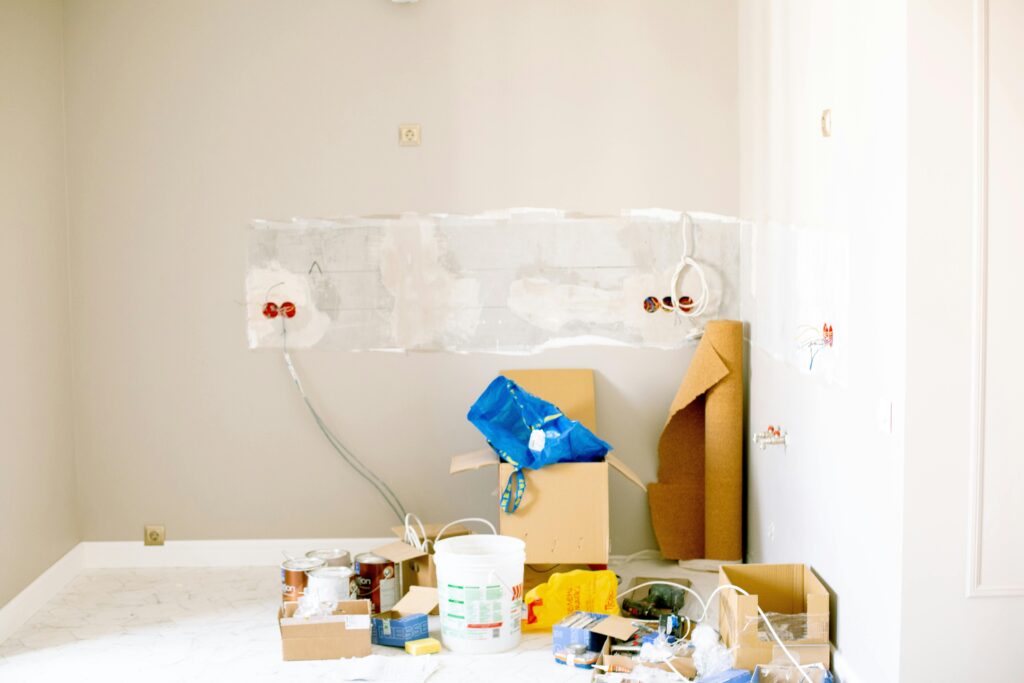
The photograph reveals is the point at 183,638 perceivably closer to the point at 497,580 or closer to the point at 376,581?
the point at 376,581

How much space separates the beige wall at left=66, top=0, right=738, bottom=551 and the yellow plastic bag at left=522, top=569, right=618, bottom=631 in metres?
0.77

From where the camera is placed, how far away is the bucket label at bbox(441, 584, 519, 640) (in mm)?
3205

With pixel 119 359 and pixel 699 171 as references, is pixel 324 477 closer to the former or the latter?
pixel 119 359

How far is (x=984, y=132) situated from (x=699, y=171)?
1.83m

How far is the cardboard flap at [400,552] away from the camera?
11.9ft

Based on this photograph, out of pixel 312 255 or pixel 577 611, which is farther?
pixel 312 255

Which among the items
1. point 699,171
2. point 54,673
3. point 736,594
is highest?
point 699,171

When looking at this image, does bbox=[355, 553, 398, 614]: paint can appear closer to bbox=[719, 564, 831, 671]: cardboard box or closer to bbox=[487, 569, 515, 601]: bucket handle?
bbox=[487, 569, 515, 601]: bucket handle

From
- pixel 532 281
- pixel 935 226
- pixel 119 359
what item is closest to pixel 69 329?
pixel 119 359

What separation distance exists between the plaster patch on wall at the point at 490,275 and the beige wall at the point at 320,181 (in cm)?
7

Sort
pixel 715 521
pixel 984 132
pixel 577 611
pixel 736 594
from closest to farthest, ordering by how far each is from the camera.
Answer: pixel 984 132 → pixel 736 594 → pixel 577 611 → pixel 715 521

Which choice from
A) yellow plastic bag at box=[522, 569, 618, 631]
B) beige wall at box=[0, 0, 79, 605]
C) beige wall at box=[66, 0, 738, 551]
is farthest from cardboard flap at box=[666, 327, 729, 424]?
beige wall at box=[0, 0, 79, 605]

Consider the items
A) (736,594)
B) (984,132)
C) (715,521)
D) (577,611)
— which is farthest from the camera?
(715,521)

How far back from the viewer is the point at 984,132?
7.63 feet
